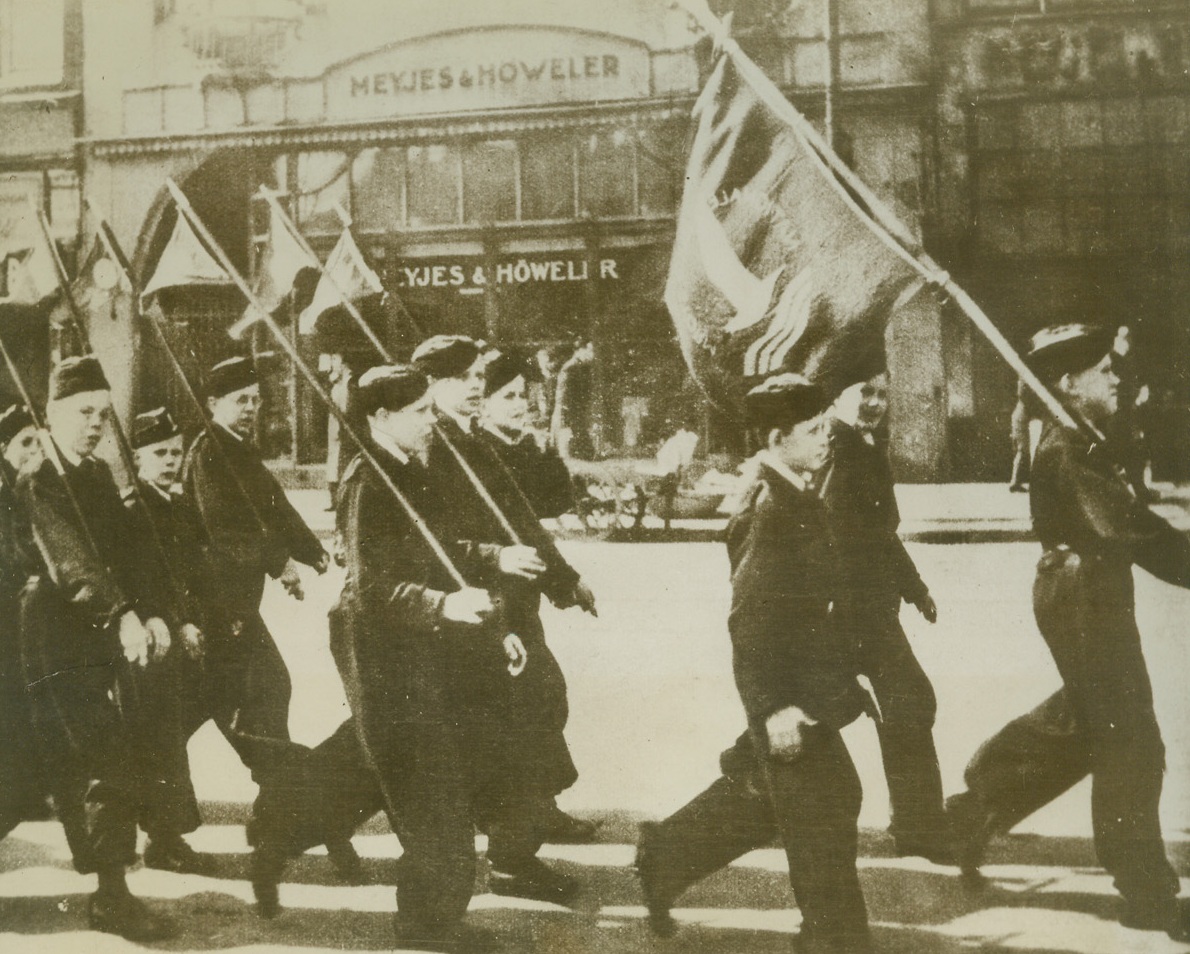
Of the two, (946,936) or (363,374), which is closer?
(946,936)

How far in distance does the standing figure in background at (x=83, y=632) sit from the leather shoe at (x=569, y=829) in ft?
5.10

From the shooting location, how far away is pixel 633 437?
11.6 ft

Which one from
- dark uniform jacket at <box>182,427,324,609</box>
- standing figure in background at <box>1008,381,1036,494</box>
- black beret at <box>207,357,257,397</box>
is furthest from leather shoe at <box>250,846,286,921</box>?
standing figure in background at <box>1008,381,1036,494</box>

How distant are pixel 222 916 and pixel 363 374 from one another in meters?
2.00

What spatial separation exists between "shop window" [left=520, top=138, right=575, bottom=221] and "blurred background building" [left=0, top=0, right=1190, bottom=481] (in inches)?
0.4

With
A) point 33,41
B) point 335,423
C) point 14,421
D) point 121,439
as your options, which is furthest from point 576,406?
point 33,41

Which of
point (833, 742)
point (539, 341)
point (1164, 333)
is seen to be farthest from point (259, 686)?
point (1164, 333)

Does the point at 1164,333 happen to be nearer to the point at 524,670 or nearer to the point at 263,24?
the point at 524,670

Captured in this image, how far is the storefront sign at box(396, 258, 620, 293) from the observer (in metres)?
3.58

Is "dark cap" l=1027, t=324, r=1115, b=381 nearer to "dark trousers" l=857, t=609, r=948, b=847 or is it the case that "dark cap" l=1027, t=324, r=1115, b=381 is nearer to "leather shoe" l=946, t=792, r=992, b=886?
"dark trousers" l=857, t=609, r=948, b=847

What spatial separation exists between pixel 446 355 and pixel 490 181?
2.33 ft

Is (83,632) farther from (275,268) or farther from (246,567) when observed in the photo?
(275,268)

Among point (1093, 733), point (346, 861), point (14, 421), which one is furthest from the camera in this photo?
point (14, 421)

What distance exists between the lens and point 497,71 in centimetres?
353
